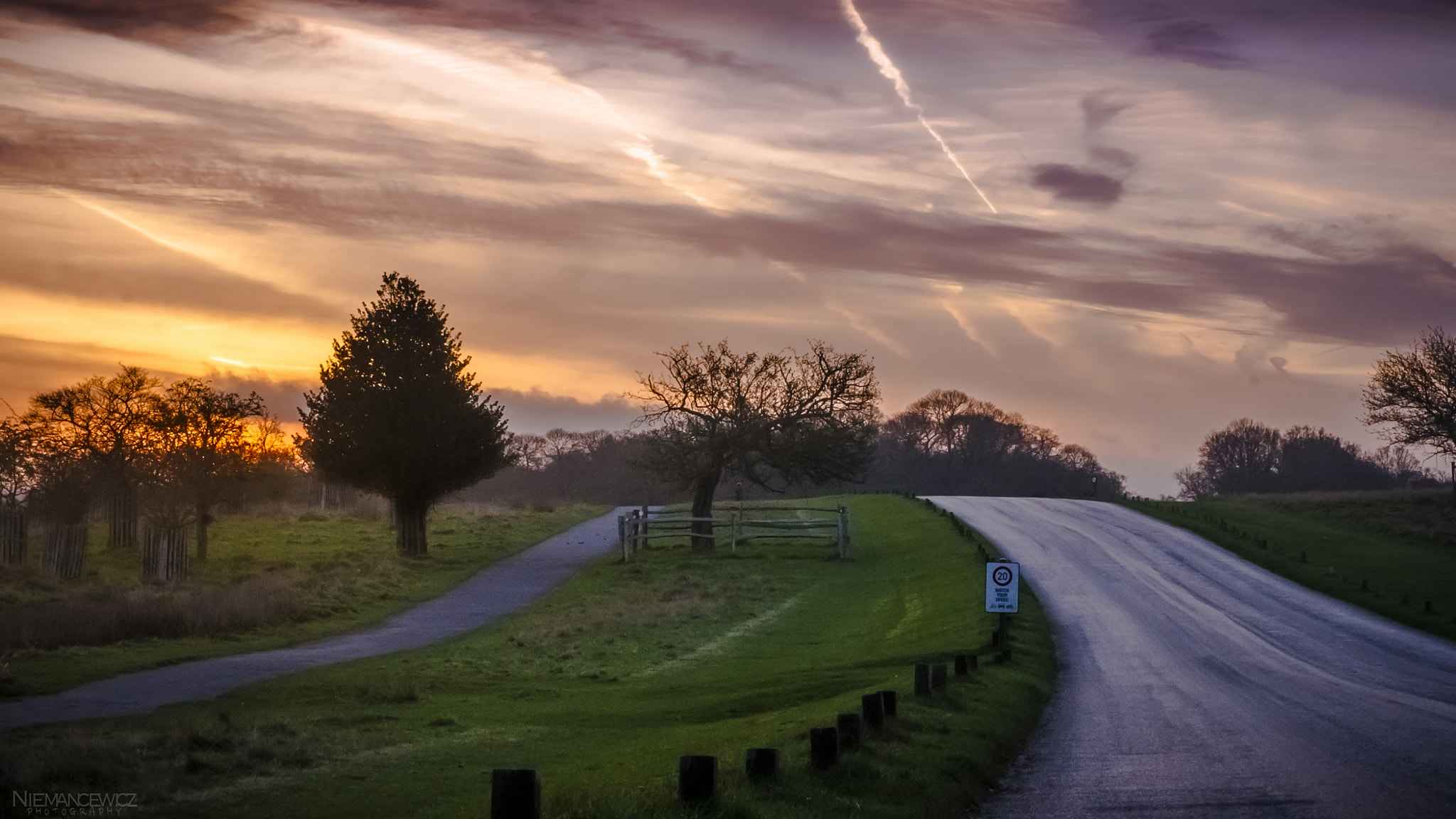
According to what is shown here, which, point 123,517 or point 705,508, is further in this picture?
point 705,508

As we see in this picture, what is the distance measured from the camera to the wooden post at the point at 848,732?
1160 cm

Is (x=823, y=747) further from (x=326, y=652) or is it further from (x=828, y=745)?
(x=326, y=652)

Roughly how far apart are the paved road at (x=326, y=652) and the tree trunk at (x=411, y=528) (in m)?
3.41

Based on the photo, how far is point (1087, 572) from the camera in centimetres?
3725

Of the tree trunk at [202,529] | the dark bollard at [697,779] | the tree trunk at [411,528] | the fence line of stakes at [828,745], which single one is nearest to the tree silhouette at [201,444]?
the tree trunk at [202,529]

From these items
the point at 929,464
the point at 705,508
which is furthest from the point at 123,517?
the point at 929,464

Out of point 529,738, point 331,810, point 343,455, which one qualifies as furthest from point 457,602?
point 331,810

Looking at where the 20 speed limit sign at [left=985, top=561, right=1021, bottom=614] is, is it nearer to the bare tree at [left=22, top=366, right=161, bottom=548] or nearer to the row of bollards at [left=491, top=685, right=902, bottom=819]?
the row of bollards at [left=491, top=685, right=902, bottom=819]

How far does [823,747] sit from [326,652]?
16.5 m

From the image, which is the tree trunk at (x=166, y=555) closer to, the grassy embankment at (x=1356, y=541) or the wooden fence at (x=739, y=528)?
the wooden fence at (x=739, y=528)

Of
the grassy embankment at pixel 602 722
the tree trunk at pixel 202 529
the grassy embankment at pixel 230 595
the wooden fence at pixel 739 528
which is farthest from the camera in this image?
the wooden fence at pixel 739 528

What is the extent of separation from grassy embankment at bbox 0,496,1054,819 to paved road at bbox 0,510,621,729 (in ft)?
2.73

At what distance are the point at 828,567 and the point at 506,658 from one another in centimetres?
2093

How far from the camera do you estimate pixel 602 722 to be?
17203 millimetres
